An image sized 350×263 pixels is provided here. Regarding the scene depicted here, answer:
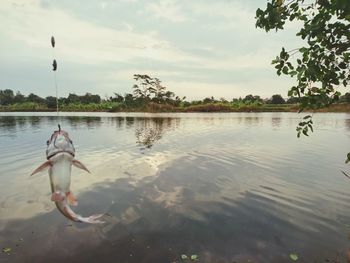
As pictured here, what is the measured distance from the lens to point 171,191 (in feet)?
44.2

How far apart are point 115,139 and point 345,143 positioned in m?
20.5

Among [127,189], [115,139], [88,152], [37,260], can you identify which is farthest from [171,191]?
[115,139]

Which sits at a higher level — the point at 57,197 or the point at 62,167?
the point at 62,167

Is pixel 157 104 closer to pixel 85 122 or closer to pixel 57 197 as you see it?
pixel 85 122

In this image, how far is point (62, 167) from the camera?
4273mm

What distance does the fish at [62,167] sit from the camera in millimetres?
4094

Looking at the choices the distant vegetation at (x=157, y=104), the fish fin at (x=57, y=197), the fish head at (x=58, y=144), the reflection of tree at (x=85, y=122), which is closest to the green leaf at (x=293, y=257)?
the fish fin at (x=57, y=197)

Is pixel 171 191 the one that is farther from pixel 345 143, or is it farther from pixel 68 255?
pixel 345 143

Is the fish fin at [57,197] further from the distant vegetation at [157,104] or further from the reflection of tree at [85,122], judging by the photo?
the distant vegetation at [157,104]

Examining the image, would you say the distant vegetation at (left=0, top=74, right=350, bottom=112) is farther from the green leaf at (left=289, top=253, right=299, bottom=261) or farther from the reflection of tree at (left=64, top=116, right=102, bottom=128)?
the green leaf at (left=289, top=253, right=299, bottom=261)

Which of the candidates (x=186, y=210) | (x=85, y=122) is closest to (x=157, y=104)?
(x=85, y=122)

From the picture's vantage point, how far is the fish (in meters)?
4.09

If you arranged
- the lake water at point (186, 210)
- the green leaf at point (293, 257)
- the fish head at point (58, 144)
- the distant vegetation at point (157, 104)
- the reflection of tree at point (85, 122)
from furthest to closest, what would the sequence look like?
1. the distant vegetation at point (157, 104)
2. the reflection of tree at point (85, 122)
3. the lake water at point (186, 210)
4. the green leaf at point (293, 257)
5. the fish head at point (58, 144)

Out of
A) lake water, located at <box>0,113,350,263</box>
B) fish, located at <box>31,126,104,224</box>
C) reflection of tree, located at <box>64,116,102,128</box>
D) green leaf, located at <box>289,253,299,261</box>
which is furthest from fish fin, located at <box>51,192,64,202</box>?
reflection of tree, located at <box>64,116,102,128</box>
